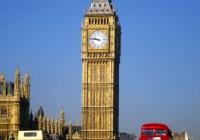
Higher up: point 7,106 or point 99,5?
point 99,5

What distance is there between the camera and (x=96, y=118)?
422ft

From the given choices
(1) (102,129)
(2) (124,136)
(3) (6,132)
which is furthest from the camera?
(2) (124,136)

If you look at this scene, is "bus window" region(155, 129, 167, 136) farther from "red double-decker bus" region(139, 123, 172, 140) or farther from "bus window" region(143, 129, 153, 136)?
"bus window" region(143, 129, 153, 136)

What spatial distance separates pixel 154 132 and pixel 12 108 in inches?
2161

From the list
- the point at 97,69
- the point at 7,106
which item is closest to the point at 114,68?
the point at 97,69

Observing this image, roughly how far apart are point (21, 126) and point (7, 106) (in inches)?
137

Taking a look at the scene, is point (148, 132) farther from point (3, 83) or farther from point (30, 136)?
point (3, 83)

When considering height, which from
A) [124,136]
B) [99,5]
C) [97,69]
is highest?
[99,5]

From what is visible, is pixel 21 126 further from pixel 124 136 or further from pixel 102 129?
pixel 124 136

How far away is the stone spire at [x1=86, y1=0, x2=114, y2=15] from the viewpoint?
13100 centimetres

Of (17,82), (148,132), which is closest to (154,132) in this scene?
(148,132)

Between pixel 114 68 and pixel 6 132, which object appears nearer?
pixel 6 132

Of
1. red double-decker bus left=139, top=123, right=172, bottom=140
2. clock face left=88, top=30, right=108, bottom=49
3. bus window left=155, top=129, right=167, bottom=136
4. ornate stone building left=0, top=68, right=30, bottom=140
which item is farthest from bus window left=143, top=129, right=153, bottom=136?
clock face left=88, top=30, right=108, bottom=49

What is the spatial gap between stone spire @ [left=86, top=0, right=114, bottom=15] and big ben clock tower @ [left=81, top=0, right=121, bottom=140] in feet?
2.76
